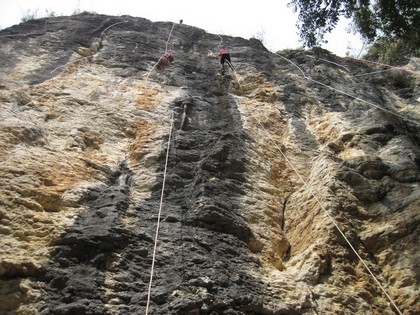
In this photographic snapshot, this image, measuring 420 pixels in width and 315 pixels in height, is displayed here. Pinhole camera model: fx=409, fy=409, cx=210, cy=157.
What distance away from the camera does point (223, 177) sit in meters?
6.42

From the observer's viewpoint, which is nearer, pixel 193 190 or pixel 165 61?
pixel 193 190

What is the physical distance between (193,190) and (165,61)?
5.72 meters

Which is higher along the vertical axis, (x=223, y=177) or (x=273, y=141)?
(x=273, y=141)

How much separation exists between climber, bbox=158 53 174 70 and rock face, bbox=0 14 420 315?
0.24 m

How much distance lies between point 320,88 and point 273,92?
4.36 ft

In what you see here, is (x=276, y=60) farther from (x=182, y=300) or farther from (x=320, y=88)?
(x=182, y=300)

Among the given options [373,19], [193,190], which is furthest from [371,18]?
[193,190]

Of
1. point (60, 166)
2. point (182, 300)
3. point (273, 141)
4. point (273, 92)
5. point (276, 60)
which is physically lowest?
point (182, 300)

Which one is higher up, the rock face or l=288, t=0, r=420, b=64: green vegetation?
l=288, t=0, r=420, b=64: green vegetation

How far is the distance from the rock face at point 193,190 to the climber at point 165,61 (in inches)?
9.5

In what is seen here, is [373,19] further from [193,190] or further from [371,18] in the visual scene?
[193,190]

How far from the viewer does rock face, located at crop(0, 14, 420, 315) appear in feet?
14.6

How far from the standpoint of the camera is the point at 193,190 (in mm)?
6012

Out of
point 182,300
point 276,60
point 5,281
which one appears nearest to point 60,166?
point 5,281
